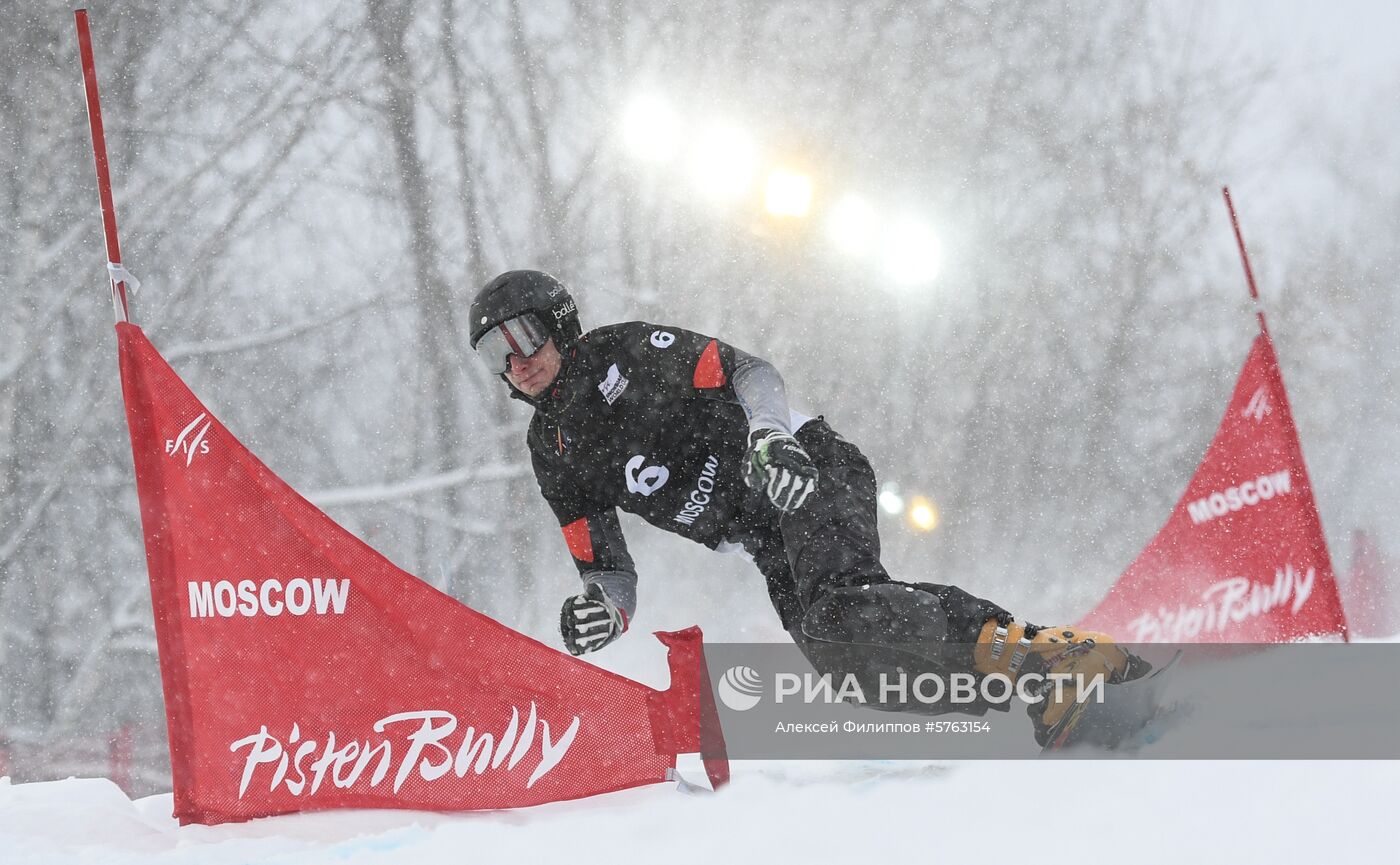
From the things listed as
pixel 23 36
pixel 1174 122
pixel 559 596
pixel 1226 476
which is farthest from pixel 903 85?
pixel 1226 476

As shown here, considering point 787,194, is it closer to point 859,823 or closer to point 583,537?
point 583,537

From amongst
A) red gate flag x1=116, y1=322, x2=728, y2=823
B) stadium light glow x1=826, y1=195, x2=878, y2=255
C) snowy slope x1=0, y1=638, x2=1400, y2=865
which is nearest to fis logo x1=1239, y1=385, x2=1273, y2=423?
snowy slope x1=0, y1=638, x2=1400, y2=865

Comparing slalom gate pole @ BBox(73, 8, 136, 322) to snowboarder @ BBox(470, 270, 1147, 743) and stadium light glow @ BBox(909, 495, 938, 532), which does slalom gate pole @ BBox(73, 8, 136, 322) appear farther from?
stadium light glow @ BBox(909, 495, 938, 532)

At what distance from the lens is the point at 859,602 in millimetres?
2566

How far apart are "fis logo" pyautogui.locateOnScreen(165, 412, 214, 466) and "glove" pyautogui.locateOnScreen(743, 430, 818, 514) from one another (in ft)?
4.23

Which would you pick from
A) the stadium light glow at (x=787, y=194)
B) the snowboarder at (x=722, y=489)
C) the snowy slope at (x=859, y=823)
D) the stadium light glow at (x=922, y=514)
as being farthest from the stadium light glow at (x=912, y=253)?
the snowy slope at (x=859, y=823)

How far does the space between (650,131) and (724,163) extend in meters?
1.15

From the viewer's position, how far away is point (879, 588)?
8.48ft

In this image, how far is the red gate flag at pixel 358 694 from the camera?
2.56m

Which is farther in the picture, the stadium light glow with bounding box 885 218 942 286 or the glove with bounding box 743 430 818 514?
the stadium light glow with bounding box 885 218 942 286

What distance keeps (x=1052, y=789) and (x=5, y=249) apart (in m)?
11.5

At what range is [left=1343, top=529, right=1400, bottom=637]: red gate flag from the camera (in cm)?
1244

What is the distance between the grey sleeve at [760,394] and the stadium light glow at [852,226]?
43.5ft

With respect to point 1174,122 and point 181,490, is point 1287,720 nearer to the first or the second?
point 181,490
